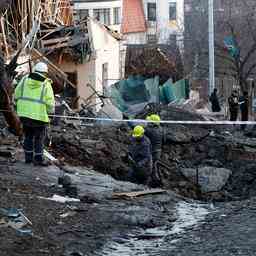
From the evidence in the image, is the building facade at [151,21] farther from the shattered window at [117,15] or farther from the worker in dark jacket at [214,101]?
the worker in dark jacket at [214,101]

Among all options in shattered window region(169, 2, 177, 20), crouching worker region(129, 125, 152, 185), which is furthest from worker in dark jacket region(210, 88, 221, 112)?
shattered window region(169, 2, 177, 20)

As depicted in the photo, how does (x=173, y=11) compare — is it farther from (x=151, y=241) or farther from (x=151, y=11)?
(x=151, y=241)

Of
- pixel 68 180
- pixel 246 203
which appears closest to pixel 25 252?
pixel 68 180

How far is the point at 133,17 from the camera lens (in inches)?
2603

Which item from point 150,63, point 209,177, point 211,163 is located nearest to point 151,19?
point 150,63

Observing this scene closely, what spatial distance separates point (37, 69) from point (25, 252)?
5.16 m

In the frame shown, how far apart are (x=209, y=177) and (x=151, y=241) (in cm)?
852

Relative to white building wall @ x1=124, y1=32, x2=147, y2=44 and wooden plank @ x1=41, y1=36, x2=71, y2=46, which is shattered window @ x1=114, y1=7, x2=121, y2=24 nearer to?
white building wall @ x1=124, y1=32, x2=147, y2=44

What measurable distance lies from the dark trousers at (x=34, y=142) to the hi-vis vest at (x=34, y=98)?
26 centimetres

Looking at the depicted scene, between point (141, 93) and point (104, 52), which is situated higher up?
point (104, 52)

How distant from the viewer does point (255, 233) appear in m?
7.91

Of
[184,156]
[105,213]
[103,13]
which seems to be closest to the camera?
[105,213]

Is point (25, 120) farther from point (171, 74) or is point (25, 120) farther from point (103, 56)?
point (171, 74)

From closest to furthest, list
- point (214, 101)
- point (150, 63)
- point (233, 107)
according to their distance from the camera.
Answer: point (233, 107) < point (214, 101) < point (150, 63)
